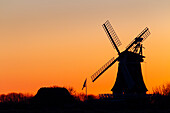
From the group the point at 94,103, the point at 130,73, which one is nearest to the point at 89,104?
the point at 94,103

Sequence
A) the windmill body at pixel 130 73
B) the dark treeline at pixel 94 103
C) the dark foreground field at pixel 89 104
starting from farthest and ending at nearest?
1. the windmill body at pixel 130 73
2. the dark treeline at pixel 94 103
3. the dark foreground field at pixel 89 104

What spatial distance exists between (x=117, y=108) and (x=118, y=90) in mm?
11049

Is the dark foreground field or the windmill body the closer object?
the dark foreground field

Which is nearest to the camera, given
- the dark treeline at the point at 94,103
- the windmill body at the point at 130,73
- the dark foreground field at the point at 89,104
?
the dark foreground field at the point at 89,104

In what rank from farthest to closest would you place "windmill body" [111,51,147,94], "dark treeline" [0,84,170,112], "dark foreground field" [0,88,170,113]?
"windmill body" [111,51,147,94], "dark treeline" [0,84,170,112], "dark foreground field" [0,88,170,113]

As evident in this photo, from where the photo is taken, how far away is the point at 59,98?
66.2m

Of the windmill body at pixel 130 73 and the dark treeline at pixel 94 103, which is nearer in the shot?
the dark treeline at pixel 94 103

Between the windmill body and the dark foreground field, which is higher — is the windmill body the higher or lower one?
the higher one

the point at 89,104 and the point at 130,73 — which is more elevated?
the point at 130,73

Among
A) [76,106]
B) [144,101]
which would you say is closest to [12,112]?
[76,106]

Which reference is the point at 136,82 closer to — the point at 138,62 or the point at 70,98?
the point at 138,62

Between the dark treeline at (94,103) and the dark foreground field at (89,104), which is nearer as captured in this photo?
the dark foreground field at (89,104)

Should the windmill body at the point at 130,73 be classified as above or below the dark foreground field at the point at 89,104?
above

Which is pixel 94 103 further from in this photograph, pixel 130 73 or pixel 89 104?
pixel 130 73
